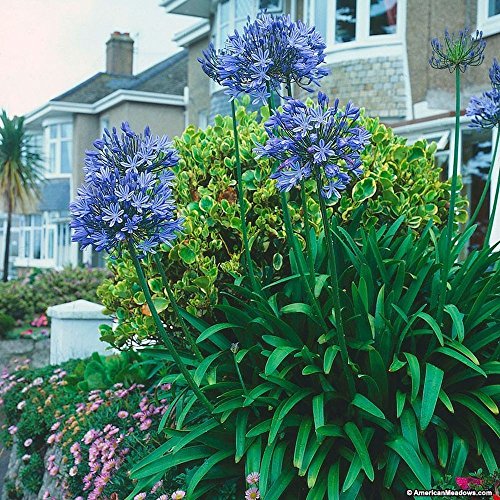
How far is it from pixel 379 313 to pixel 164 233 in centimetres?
110

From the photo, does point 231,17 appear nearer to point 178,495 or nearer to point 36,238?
point 178,495

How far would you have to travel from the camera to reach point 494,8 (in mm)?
13109

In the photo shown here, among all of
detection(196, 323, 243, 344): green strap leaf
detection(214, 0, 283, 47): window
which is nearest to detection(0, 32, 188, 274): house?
detection(214, 0, 283, 47): window

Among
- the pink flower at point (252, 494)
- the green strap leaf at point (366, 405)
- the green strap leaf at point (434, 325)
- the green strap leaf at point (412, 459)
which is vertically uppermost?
the green strap leaf at point (434, 325)

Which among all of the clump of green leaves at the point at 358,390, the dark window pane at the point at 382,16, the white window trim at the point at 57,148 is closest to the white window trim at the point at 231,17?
the dark window pane at the point at 382,16

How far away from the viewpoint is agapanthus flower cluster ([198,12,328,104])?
338 centimetres

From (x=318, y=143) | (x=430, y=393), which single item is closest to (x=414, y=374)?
(x=430, y=393)

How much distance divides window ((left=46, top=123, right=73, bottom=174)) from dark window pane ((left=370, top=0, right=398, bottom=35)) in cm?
1816

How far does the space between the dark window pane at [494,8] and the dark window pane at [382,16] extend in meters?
1.70

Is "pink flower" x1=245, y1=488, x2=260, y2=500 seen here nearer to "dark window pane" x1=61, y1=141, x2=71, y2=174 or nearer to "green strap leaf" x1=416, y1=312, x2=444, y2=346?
"green strap leaf" x1=416, y1=312, x2=444, y2=346

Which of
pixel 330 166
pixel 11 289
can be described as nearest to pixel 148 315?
pixel 330 166

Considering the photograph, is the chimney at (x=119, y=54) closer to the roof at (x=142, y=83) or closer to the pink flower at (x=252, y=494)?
the roof at (x=142, y=83)

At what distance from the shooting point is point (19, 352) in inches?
423

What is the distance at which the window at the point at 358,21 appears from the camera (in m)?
14.1
